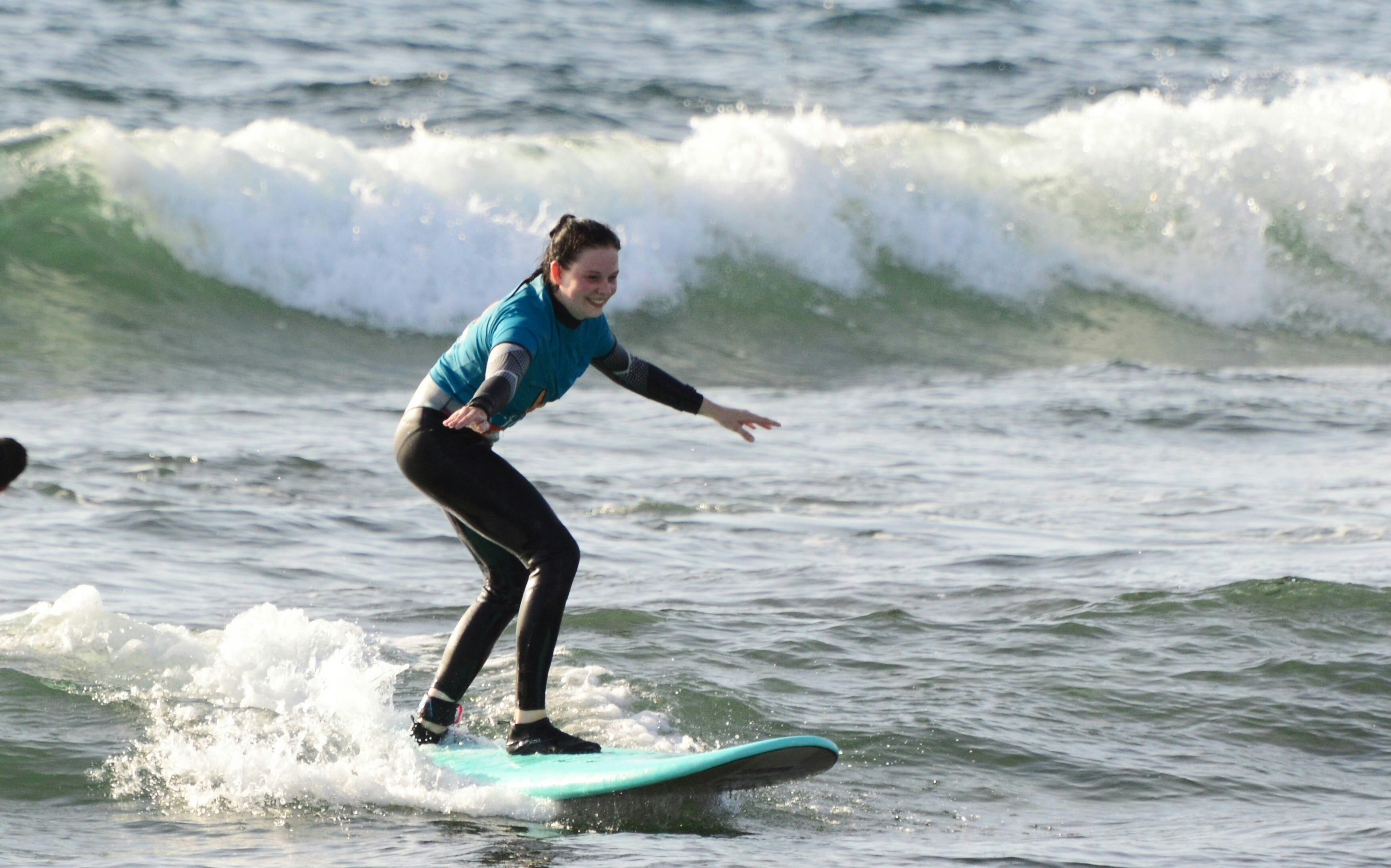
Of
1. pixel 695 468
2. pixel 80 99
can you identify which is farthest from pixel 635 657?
pixel 80 99

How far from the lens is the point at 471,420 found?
4410mm

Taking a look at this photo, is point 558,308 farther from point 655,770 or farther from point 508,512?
point 655,770

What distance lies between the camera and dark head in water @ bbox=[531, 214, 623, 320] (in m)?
4.88

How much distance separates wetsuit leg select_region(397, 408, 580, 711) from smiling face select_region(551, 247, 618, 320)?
52 cm

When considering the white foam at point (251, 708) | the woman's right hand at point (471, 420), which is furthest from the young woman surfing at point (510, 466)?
the white foam at point (251, 708)

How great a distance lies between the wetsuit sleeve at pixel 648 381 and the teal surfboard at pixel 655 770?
1158mm

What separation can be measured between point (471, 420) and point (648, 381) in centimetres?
111

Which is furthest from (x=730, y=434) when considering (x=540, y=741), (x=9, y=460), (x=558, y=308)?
(x=9, y=460)

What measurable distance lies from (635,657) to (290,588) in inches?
72.6

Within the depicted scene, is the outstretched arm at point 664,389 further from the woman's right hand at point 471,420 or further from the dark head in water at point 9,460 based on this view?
the dark head in water at point 9,460

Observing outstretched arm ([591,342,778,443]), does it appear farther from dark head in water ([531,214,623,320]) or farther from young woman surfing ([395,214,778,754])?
A: dark head in water ([531,214,623,320])

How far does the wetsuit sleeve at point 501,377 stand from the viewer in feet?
14.8

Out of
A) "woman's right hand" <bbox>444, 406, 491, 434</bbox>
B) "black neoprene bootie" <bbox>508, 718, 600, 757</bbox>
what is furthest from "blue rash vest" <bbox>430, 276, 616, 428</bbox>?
"black neoprene bootie" <bbox>508, 718, 600, 757</bbox>

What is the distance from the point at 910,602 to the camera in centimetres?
738
